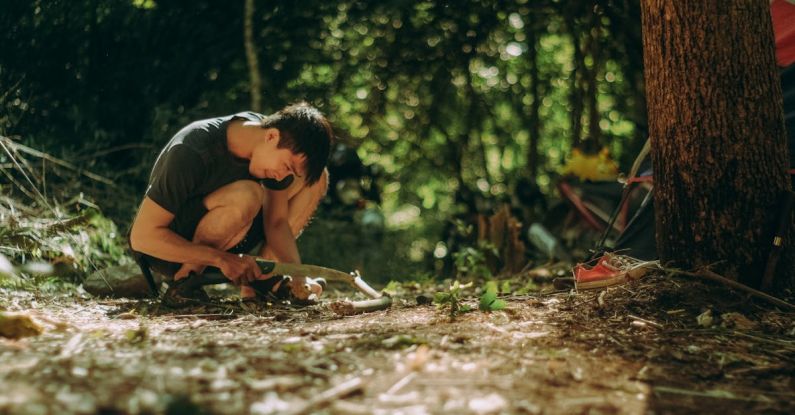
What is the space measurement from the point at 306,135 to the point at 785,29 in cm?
246

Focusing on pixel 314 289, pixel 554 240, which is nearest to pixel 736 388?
pixel 314 289

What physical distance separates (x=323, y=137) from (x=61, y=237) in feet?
6.03

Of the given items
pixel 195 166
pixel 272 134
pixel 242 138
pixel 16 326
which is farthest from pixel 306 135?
pixel 16 326

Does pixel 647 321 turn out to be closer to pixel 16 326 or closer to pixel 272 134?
pixel 272 134

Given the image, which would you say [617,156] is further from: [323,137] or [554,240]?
[323,137]

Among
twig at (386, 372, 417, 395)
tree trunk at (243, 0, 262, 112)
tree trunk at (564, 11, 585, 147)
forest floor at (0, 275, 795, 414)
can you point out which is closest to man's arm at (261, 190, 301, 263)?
forest floor at (0, 275, 795, 414)

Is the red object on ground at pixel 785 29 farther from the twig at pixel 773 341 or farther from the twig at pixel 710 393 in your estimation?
the twig at pixel 710 393

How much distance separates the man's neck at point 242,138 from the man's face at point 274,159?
0.20ft

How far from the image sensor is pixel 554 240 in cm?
491

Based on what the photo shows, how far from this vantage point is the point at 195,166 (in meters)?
2.89

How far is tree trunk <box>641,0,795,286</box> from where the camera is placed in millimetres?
2369

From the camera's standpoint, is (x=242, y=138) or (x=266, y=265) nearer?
(x=266, y=265)

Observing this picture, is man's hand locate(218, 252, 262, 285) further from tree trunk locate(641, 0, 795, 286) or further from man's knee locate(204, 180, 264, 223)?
tree trunk locate(641, 0, 795, 286)

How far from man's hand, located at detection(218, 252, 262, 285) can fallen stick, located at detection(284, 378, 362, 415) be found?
156 cm
